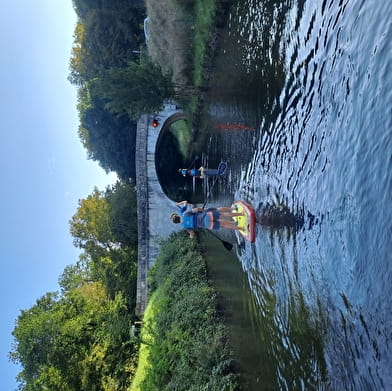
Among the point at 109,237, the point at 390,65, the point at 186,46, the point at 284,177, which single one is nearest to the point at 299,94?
the point at 284,177

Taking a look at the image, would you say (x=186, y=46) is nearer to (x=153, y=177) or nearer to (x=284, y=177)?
(x=153, y=177)

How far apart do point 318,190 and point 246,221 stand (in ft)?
16.1

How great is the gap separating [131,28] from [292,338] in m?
28.1

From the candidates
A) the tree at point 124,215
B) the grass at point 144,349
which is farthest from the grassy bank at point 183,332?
the tree at point 124,215

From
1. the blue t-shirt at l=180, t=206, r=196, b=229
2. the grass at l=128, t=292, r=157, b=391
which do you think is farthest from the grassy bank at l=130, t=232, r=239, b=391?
the blue t-shirt at l=180, t=206, r=196, b=229

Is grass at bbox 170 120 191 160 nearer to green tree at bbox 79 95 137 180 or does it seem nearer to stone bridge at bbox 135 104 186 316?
stone bridge at bbox 135 104 186 316

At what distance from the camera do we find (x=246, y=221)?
13.0 meters

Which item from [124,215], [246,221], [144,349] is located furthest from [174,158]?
[246,221]

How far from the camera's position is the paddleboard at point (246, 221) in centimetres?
1261

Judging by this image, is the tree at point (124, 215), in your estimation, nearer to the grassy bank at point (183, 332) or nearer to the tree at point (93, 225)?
the tree at point (93, 225)

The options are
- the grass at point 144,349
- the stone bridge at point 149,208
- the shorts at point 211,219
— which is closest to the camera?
the shorts at point 211,219

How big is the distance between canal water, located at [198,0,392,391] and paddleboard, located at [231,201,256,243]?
0.27 metres

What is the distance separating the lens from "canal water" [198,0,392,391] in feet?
20.8

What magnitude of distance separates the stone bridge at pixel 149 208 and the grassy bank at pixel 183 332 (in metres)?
1.47
